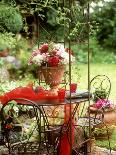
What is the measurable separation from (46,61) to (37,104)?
515 millimetres

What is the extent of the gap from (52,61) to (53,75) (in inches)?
5.8

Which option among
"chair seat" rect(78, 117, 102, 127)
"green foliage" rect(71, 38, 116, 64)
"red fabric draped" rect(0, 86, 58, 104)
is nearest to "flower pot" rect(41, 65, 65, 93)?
"red fabric draped" rect(0, 86, 58, 104)

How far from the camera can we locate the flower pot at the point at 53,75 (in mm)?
4852

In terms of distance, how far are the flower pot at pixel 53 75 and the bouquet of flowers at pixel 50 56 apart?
47 mm

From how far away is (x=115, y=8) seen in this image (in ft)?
53.5

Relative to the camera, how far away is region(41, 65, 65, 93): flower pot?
4852 mm

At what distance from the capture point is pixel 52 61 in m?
4.86

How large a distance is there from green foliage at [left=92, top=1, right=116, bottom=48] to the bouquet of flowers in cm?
1138

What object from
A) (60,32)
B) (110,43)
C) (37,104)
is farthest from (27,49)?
(37,104)

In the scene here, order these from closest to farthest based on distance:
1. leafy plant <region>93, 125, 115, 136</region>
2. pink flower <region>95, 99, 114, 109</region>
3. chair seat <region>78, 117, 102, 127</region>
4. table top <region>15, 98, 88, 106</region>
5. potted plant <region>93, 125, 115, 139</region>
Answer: table top <region>15, 98, 88, 106</region> → chair seat <region>78, 117, 102, 127</region> → leafy plant <region>93, 125, 115, 136</region> → potted plant <region>93, 125, 115, 139</region> → pink flower <region>95, 99, 114, 109</region>

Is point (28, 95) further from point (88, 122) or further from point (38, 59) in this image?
point (88, 122)

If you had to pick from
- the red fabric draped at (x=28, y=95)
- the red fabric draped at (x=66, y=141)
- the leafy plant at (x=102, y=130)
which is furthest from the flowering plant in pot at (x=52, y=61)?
the leafy plant at (x=102, y=130)

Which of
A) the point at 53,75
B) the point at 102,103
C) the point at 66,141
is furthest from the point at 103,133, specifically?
the point at 53,75

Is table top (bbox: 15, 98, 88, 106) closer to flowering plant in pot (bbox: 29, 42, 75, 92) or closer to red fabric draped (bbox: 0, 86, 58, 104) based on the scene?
red fabric draped (bbox: 0, 86, 58, 104)
